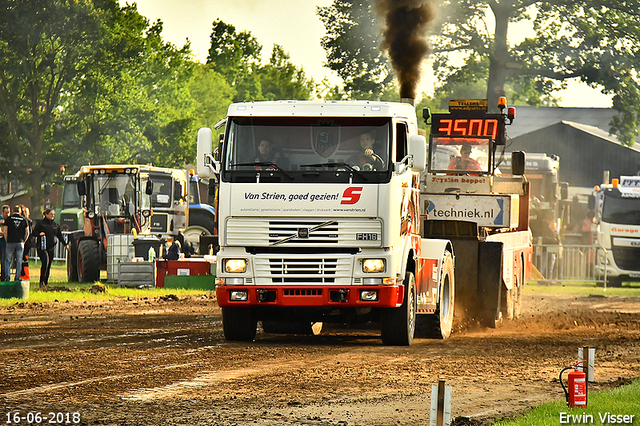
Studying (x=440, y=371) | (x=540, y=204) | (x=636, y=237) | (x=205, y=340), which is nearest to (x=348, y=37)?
(x=540, y=204)

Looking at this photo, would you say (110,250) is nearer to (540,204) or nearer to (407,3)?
(407,3)

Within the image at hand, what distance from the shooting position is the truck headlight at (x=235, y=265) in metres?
13.6

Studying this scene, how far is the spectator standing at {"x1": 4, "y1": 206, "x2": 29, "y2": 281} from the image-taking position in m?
24.8

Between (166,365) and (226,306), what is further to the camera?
(226,306)

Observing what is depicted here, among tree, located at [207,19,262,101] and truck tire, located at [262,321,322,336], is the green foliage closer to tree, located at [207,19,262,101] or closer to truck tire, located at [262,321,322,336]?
tree, located at [207,19,262,101]

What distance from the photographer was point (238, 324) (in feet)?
48.2

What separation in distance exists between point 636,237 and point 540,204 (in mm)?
4005

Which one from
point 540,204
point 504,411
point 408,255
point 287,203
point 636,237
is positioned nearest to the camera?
point 504,411

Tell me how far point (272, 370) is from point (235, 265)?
2.27 m

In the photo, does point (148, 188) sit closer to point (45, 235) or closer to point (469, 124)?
point (45, 235)

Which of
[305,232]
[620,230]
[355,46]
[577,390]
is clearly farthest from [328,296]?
[355,46]

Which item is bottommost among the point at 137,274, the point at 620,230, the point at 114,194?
the point at 137,274

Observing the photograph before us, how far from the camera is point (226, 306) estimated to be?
46.2 ft

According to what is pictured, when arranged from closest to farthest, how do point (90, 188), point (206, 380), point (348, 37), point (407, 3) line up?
1. point (206, 380)
2. point (407, 3)
3. point (90, 188)
4. point (348, 37)
